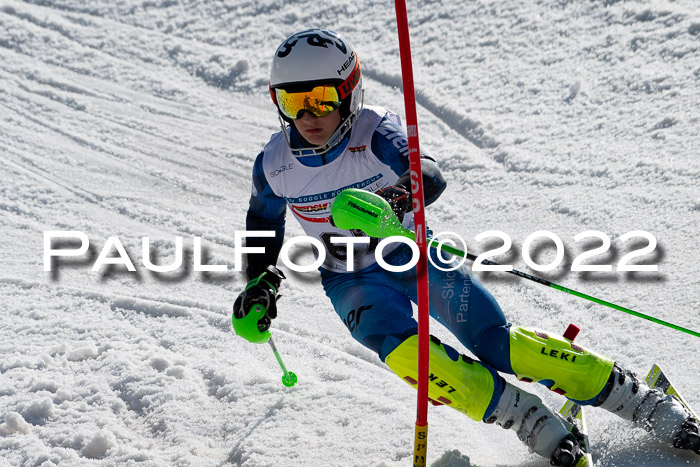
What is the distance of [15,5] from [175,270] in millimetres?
6195

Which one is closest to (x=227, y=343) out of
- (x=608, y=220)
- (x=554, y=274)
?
(x=554, y=274)

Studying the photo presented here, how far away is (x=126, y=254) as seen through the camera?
226 inches

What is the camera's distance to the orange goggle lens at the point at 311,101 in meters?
3.36

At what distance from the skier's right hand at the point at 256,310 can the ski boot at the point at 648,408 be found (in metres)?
1.47

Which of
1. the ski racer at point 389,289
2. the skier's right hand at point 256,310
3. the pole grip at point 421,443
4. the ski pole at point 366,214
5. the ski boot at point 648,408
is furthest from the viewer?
the skier's right hand at point 256,310

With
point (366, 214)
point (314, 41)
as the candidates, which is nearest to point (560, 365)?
point (366, 214)

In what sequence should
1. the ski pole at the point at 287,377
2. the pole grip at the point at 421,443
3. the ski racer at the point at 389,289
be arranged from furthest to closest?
the ski pole at the point at 287,377
the ski racer at the point at 389,289
the pole grip at the point at 421,443

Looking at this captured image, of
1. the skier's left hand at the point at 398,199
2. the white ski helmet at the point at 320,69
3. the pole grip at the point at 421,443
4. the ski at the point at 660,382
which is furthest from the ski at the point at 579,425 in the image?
the white ski helmet at the point at 320,69

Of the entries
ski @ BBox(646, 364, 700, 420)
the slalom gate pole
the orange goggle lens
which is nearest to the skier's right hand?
the orange goggle lens

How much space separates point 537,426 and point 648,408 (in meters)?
0.57

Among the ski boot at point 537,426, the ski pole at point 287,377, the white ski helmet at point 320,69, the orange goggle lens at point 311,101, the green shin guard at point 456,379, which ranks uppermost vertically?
the white ski helmet at point 320,69

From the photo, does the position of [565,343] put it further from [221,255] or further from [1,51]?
[1,51]

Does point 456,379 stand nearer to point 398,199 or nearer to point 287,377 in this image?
point 398,199

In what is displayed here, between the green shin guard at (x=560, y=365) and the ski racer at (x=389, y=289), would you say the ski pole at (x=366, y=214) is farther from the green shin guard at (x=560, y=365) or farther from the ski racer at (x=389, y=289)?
the green shin guard at (x=560, y=365)
